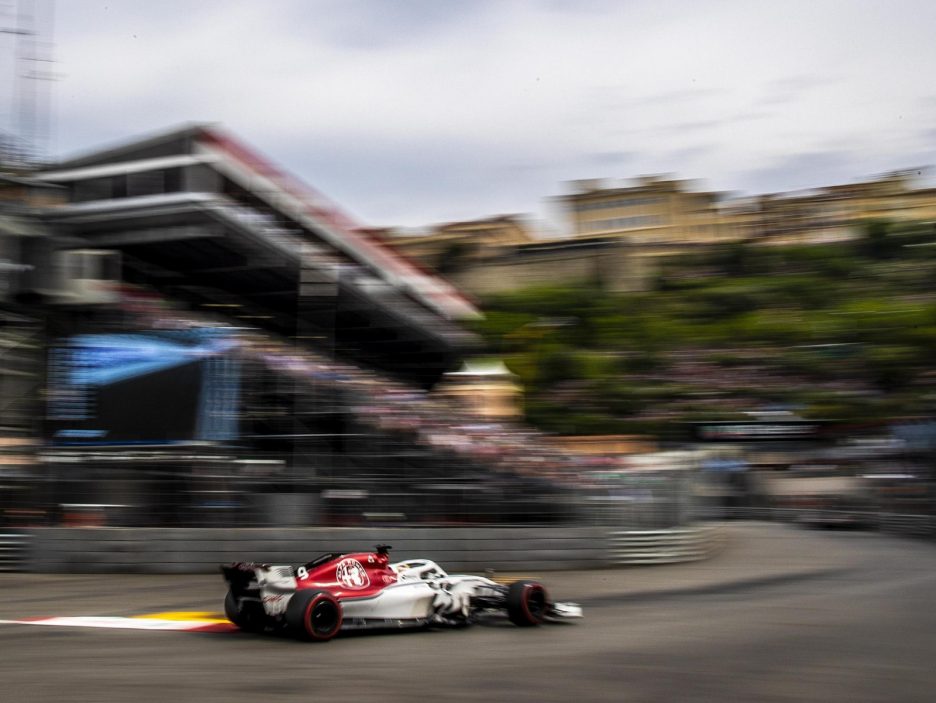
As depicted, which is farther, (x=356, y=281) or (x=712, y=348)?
(x=712, y=348)

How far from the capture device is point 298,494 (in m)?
12.6

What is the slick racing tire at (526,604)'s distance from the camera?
328 inches

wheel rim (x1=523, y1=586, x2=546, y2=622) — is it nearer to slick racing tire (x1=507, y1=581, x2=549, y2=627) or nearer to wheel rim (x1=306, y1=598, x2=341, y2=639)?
slick racing tire (x1=507, y1=581, x2=549, y2=627)

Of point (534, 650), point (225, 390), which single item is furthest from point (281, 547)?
point (534, 650)

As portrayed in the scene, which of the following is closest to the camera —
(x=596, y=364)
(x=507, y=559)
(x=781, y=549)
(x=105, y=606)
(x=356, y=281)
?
(x=105, y=606)

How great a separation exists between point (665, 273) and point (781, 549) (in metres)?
40.0

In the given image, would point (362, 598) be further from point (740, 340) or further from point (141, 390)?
point (740, 340)

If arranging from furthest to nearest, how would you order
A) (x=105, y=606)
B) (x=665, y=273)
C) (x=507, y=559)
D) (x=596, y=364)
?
(x=665, y=273)
(x=596, y=364)
(x=507, y=559)
(x=105, y=606)

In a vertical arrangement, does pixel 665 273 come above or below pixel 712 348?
above

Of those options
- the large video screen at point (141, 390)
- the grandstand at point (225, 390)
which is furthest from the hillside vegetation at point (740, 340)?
the large video screen at point (141, 390)

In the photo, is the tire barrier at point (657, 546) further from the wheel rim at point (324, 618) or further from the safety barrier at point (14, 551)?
the safety barrier at point (14, 551)

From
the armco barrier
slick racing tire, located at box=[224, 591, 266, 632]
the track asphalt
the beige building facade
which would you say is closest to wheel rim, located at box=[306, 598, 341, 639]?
→ the track asphalt

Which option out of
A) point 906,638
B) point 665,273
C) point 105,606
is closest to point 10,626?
point 105,606

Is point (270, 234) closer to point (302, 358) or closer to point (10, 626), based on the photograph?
point (302, 358)
